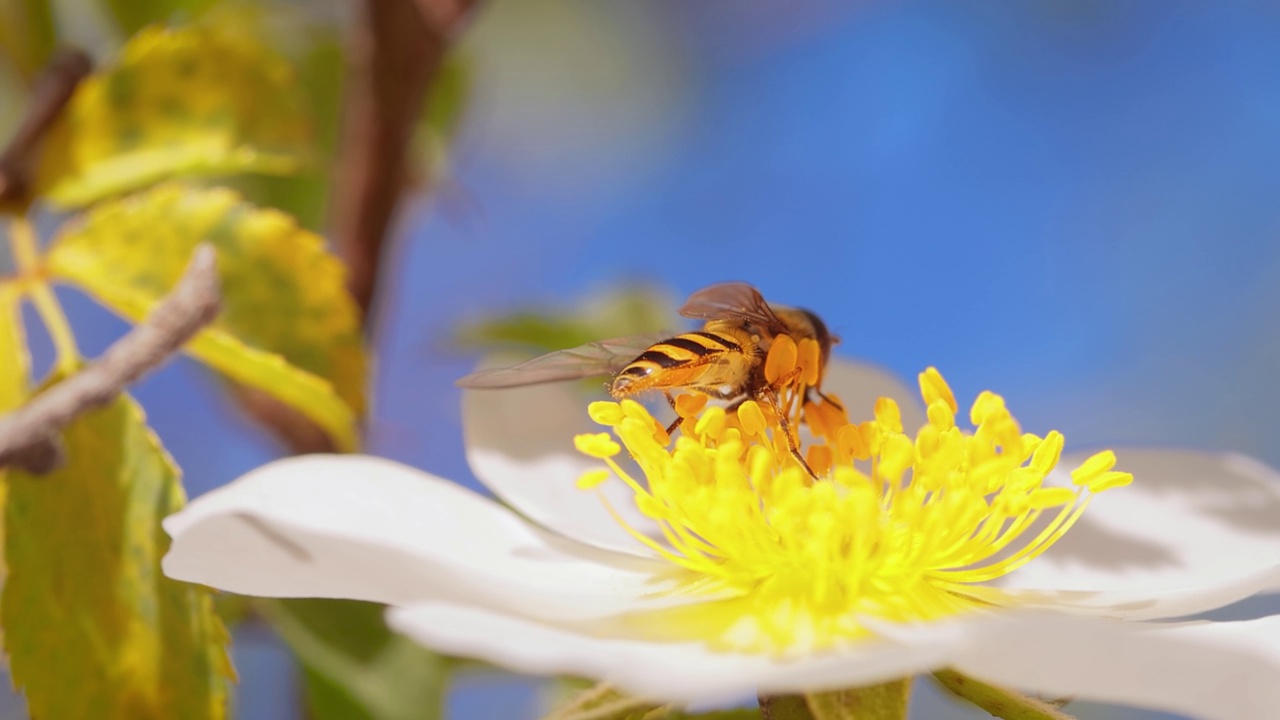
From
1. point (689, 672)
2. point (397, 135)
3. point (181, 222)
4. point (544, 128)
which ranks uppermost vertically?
point (544, 128)

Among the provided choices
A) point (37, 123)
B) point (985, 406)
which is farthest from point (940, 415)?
point (37, 123)

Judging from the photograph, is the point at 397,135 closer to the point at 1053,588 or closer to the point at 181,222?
the point at 181,222

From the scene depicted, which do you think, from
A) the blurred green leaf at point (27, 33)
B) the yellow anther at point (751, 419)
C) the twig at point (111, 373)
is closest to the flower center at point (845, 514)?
the yellow anther at point (751, 419)

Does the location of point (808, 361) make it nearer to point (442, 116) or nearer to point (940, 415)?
point (940, 415)

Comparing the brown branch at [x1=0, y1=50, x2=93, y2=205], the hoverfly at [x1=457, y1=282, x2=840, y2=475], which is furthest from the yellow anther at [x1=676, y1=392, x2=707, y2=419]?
the brown branch at [x1=0, y1=50, x2=93, y2=205]

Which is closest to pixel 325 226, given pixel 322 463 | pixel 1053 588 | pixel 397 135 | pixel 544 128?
pixel 397 135

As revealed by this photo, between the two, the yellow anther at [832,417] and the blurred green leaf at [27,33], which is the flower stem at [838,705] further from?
the blurred green leaf at [27,33]

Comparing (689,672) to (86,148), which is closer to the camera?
(689,672)
